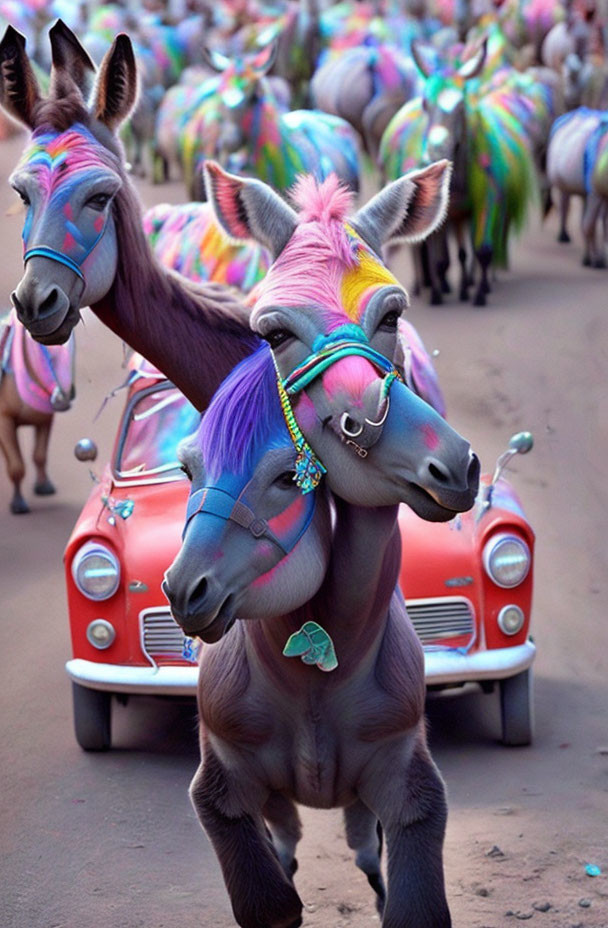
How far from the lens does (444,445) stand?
2494 millimetres

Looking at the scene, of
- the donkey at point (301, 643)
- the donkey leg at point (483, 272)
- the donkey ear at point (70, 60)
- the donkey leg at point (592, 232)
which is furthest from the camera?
the donkey leg at point (592, 232)

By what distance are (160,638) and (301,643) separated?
238 centimetres

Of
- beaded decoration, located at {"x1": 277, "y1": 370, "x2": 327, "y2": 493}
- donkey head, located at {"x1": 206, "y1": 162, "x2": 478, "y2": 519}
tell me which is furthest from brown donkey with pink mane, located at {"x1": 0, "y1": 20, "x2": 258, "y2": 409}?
beaded decoration, located at {"x1": 277, "y1": 370, "x2": 327, "y2": 493}

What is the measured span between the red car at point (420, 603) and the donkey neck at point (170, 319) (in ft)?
4.95

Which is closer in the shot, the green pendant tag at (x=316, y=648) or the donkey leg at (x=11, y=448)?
the green pendant tag at (x=316, y=648)

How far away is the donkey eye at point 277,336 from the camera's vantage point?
2689 mm

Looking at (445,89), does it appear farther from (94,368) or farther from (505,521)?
(505,521)

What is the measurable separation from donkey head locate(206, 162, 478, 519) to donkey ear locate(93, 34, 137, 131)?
1105mm

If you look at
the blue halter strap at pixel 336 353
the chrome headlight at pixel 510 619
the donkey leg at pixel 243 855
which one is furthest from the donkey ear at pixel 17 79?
the chrome headlight at pixel 510 619

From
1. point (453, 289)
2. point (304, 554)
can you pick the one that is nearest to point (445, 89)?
point (453, 289)

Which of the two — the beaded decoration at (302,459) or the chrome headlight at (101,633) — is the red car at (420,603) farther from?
the beaded decoration at (302,459)

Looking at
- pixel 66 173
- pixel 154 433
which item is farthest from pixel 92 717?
pixel 66 173

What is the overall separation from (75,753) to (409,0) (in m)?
24.2

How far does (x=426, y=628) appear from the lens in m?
5.09
